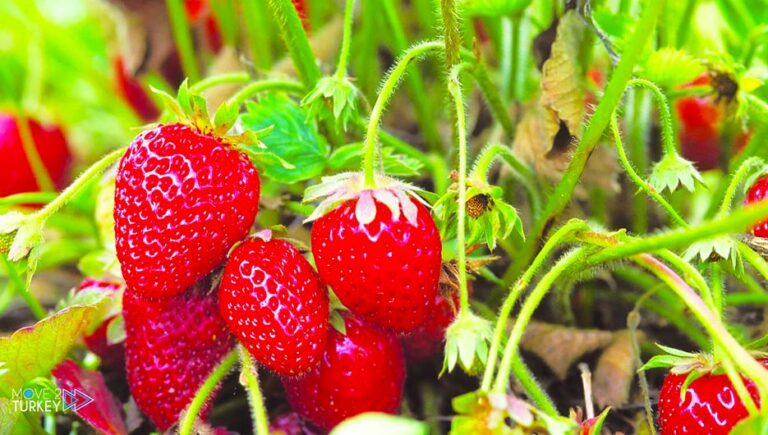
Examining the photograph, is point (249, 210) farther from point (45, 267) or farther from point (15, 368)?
point (45, 267)

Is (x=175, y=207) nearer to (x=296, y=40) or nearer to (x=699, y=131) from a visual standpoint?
(x=296, y=40)

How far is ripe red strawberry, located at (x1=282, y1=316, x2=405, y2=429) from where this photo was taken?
31.5 inches

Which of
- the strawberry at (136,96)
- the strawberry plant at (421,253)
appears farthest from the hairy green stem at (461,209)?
the strawberry at (136,96)

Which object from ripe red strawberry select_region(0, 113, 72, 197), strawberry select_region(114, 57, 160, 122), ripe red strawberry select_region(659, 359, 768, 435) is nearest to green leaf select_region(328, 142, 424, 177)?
ripe red strawberry select_region(659, 359, 768, 435)

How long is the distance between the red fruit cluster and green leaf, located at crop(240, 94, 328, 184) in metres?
0.18

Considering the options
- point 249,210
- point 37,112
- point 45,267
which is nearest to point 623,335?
point 249,210

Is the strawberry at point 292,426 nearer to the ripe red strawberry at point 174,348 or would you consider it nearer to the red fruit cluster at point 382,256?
the ripe red strawberry at point 174,348

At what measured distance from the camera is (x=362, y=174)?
737 mm

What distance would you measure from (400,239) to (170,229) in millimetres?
211

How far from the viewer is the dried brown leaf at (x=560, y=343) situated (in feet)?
3.14

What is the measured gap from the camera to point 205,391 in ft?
2.54

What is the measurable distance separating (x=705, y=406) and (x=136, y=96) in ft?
4.51

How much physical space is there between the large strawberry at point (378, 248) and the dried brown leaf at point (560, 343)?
28cm

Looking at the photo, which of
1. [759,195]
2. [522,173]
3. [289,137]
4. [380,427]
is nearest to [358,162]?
[289,137]
